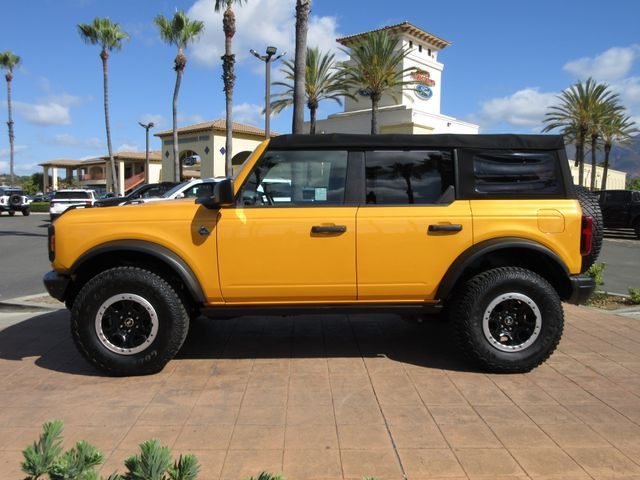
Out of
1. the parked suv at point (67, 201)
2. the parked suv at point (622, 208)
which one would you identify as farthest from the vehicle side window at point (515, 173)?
the parked suv at point (67, 201)

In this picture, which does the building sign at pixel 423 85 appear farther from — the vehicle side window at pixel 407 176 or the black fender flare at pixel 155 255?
the black fender flare at pixel 155 255

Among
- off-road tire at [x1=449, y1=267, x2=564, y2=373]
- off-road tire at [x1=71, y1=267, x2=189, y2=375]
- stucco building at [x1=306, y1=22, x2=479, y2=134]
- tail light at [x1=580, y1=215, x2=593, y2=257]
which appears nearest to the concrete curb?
off-road tire at [x1=71, y1=267, x2=189, y2=375]

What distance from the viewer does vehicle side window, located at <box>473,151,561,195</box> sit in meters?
4.59

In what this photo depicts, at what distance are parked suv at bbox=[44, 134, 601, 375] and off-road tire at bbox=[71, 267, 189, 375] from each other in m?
0.01

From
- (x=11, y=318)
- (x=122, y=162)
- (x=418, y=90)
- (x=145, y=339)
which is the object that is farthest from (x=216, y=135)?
(x=145, y=339)

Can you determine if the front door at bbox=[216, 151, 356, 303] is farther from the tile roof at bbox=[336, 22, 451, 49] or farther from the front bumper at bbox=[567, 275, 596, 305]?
the tile roof at bbox=[336, 22, 451, 49]

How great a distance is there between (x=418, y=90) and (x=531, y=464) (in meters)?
34.3

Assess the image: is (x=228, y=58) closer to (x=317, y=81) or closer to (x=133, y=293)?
(x=317, y=81)

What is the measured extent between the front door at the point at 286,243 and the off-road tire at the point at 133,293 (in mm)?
473

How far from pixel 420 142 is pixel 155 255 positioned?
2.38 m

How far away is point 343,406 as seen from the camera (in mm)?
3887

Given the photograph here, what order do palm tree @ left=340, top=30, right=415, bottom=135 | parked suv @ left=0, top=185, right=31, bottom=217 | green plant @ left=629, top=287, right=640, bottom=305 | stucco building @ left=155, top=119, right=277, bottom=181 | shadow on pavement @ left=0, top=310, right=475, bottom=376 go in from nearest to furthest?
shadow on pavement @ left=0, top=310, right=475, bottom=376 < green plant @ left=629, top=287, right=640, bottom=305 < palm tree @ left=340, top=30, right=415, bottom=135 < parked suv @ left=0, top=185, right=31, bottom=217 < stucco building @ left=155, top=119, right=277, bottom=181

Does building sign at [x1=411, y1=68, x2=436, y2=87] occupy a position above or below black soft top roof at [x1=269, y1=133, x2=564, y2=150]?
above

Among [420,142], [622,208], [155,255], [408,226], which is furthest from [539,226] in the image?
[622,208]
